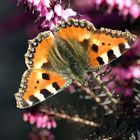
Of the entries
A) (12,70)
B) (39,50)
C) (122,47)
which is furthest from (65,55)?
(12,70)

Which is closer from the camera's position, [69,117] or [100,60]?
[100,60]

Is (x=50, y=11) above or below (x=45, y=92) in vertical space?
above

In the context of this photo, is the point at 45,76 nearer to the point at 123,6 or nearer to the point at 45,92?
the point at 45,92

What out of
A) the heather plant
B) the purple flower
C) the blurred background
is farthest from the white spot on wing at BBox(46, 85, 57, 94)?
the blurred background

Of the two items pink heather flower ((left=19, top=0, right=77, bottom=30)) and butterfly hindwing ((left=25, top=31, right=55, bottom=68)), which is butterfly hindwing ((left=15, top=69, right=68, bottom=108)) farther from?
pink heather flower ((left=19, top=0, right=77, bottom=30))

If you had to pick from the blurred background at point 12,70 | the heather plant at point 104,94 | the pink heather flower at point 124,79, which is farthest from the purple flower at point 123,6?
the blurred background at point 12,70

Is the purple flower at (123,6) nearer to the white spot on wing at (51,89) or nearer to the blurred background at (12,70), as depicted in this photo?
the white spot on wing at (51,89)
